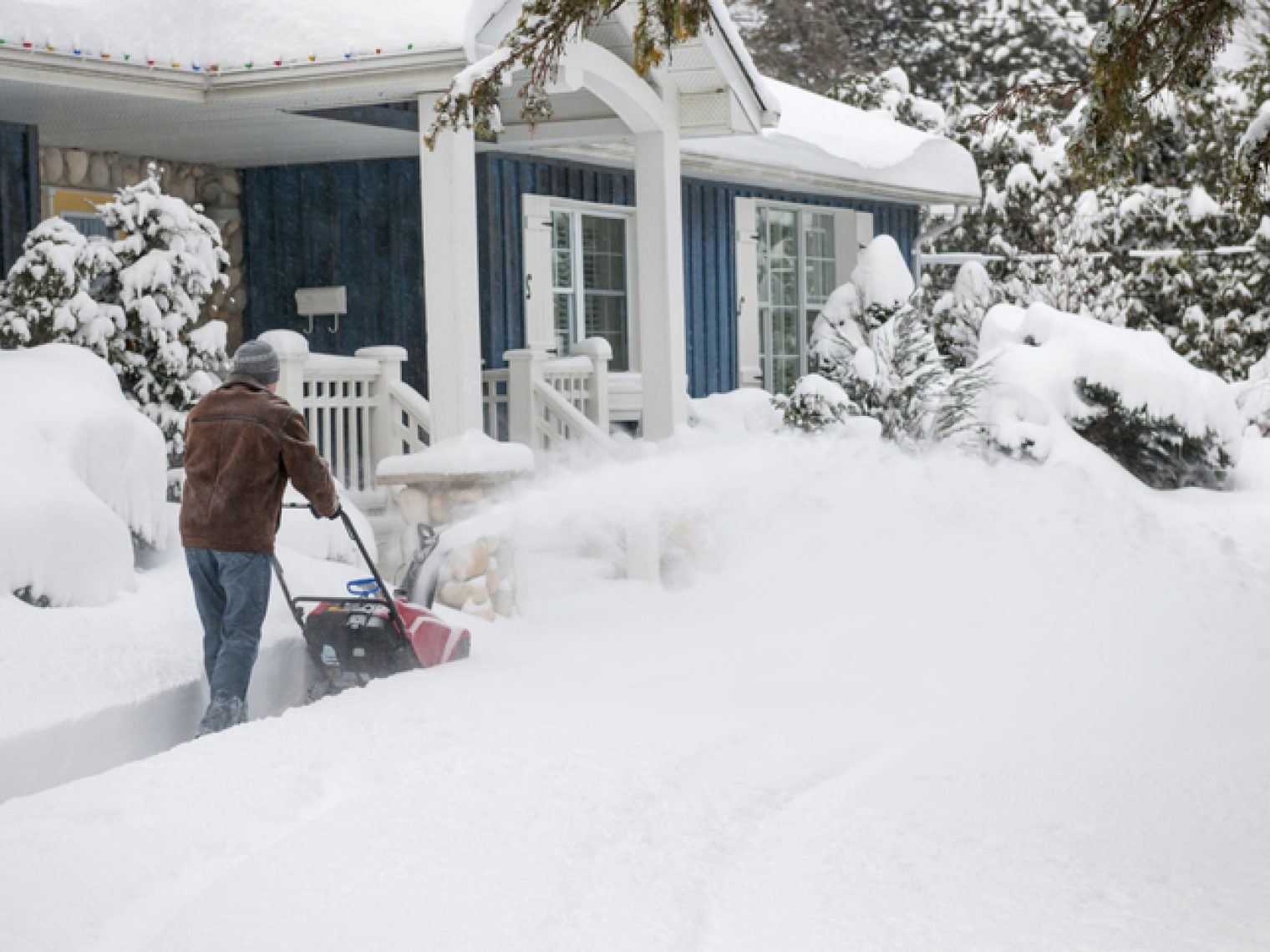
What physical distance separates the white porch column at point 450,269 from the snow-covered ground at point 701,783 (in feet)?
2.91

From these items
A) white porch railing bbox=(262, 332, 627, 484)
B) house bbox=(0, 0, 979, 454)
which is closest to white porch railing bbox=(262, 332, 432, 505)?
white porch railing bbox=(262, 332, 627, 484)

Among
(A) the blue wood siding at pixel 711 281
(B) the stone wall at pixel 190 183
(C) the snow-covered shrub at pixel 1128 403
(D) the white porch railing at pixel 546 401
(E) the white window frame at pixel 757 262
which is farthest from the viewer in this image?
(E) the white window frame at pixel 757 262

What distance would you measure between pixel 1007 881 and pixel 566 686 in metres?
3.45

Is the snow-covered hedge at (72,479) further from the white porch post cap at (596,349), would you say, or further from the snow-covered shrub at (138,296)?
the white porch post cap at (596,349)

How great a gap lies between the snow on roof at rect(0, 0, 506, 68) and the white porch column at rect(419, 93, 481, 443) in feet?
1.54

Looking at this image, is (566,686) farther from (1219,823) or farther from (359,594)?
(1219,823)

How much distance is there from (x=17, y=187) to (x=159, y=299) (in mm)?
1515

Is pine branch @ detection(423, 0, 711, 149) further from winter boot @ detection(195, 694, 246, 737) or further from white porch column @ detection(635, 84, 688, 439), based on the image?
white porch column @ detection(635, 84, 688, 439)

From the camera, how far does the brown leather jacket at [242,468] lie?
7215 millimetres

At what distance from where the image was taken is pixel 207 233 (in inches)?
431

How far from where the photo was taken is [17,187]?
11.2 m

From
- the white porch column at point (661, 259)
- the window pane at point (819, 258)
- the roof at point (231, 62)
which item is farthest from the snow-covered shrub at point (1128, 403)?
the roof at point (231, 62)

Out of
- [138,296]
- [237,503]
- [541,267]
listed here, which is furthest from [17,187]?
[237,503]

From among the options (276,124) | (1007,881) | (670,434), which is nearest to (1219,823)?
(1007,881)
